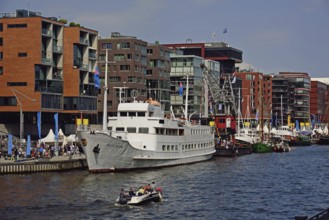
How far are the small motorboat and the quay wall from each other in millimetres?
25426

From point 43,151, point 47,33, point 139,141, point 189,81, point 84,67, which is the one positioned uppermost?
point 47,33

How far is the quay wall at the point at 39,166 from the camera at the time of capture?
83637mm

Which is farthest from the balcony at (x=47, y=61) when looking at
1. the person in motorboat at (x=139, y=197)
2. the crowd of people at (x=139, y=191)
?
the person in motorboat at (x=139, y=197)

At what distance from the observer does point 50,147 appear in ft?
339

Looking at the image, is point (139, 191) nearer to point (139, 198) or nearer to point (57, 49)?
point (139, 198)

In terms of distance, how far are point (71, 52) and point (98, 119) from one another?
27.4 metres

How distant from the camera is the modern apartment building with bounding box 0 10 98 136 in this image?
129 m

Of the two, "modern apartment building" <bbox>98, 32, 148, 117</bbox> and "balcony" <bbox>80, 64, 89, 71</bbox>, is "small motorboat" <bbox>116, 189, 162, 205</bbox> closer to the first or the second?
"balcony" <bbox>80, 64, 89, 71</bbox>

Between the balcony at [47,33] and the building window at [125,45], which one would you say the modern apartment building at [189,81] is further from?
the balcony at [47,33]

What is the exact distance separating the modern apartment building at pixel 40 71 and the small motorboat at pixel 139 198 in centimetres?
6507

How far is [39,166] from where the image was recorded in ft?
285

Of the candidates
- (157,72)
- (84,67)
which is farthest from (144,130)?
(157,72)

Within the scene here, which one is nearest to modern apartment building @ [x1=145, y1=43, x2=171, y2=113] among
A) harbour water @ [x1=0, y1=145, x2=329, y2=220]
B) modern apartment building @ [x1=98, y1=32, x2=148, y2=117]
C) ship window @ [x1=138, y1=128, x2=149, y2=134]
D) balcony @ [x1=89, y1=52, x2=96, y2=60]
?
modern apartment building @ [x1=98, y1=32, x2=148, y2=117]

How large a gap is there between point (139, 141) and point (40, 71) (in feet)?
144
